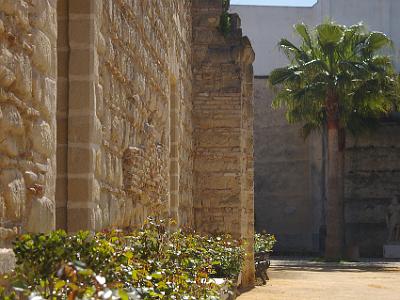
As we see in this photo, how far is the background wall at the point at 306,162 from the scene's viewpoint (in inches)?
1257

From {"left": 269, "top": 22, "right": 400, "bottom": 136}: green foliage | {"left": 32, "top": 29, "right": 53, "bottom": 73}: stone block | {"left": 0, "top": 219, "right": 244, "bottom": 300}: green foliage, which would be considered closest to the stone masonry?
{"left": 32, "top": 29, "right": 53, "bottom": 73}: stone block

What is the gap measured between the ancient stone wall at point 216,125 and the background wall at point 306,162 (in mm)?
19531

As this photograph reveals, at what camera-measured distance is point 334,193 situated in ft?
89.6

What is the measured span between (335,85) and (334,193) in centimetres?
357

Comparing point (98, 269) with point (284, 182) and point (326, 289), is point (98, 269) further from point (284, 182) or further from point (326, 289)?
point (284, 182)

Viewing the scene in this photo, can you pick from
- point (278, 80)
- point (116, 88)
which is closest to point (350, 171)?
point (278, 80)

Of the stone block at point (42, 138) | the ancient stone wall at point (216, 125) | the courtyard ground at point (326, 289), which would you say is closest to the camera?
the stone block at point (42, 138)

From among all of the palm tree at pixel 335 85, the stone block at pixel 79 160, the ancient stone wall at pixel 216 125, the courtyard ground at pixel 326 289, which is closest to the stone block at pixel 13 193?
the stone block at pixel 79 160

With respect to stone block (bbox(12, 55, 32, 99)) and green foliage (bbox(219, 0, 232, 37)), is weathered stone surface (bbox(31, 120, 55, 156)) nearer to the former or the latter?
stone block (bbox(12, 55, 32, 99))

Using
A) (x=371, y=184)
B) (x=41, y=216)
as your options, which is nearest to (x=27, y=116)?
(x=41, y=216)

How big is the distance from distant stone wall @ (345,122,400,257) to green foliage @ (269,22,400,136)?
408cm

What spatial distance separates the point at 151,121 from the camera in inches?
333

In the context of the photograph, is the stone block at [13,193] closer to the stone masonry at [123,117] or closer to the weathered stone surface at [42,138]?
the stone masonry at [123,117]

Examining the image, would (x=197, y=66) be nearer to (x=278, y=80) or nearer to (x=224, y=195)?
(x=224, y=195)
